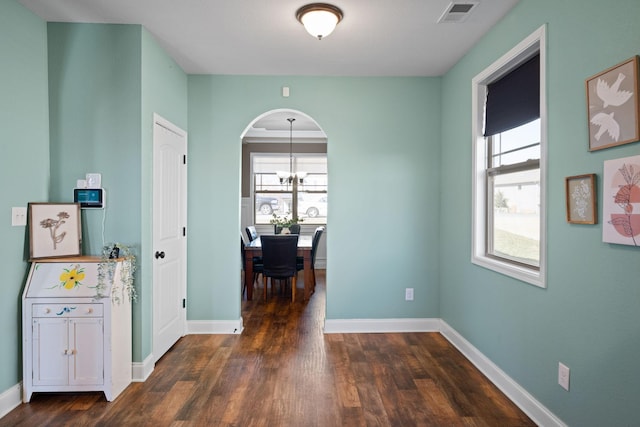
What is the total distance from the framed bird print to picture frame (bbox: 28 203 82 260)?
3.22 m

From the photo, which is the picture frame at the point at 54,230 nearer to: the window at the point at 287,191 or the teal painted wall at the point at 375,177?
the teal painted wall at the point at 375,177

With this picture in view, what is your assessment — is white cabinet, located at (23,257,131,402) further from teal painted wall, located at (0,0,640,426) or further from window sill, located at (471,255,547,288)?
window sill, located at (471,255,547,288)

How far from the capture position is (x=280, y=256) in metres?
4.84

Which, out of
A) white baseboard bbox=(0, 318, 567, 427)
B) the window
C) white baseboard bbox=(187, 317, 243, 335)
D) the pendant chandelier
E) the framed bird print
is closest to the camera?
the framed bird print

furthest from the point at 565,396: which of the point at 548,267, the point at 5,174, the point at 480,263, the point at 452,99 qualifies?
the point at 5,174

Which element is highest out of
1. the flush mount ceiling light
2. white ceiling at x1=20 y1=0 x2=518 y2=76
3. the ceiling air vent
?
white ceiling at x1=20 y1=0 x2=518 y2=76

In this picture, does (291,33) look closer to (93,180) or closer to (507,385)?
(93,180)

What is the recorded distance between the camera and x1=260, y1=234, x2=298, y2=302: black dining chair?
477 centimetres

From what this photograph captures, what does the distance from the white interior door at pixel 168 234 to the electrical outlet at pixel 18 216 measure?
32.1 inches

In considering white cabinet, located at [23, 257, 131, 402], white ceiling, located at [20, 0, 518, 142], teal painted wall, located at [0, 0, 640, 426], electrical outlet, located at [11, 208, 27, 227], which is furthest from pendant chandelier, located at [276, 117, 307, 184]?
white cabinet, located at [23, 257, 131, 402]

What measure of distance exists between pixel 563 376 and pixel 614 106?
1.41 metres

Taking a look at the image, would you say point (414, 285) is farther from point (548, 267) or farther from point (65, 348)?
point (65, 348)

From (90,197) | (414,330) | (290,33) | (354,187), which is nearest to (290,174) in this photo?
(354,187)

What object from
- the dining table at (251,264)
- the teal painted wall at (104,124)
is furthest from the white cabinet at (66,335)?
the dining table at (251,264)
